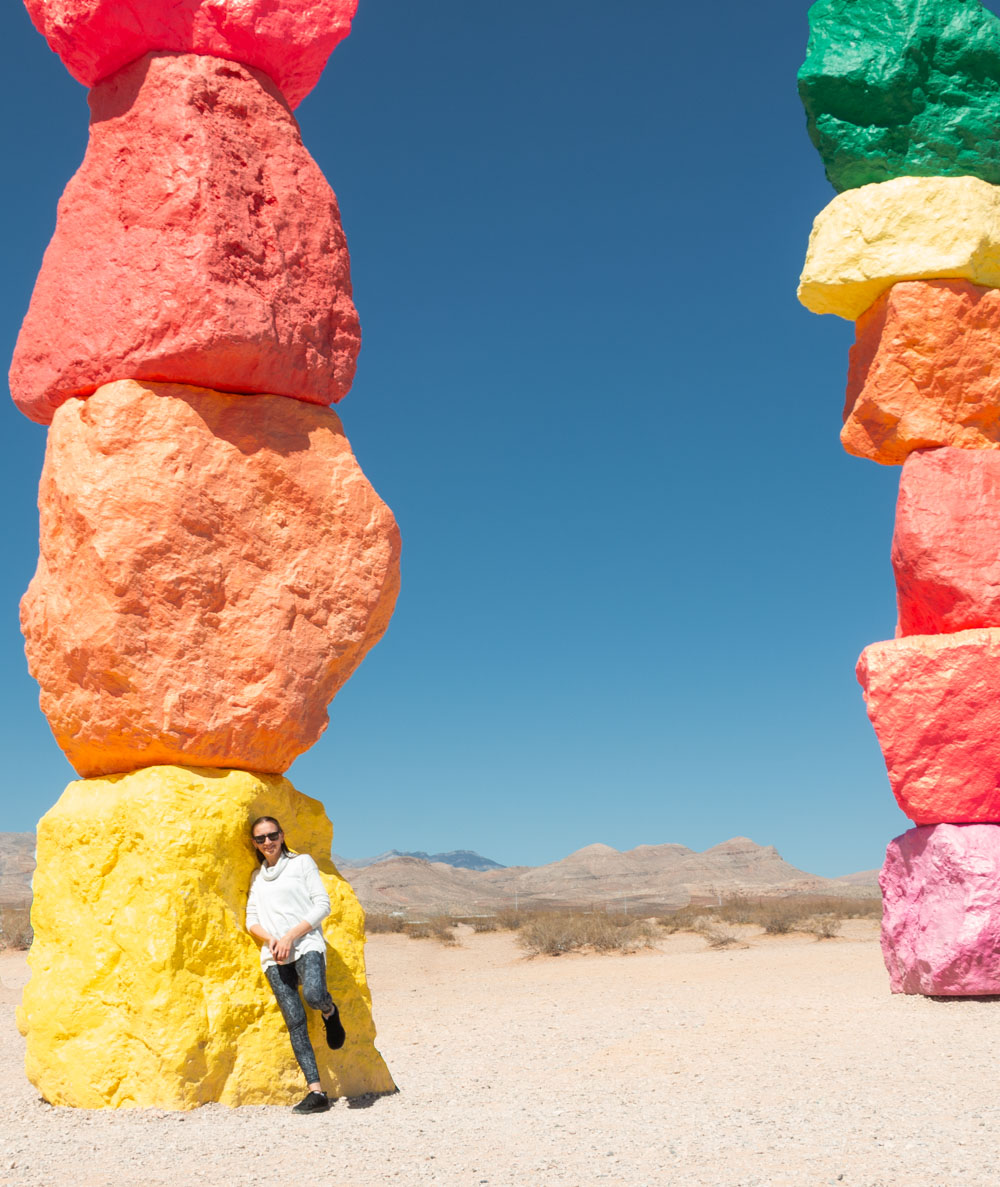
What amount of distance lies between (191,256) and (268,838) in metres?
2.93

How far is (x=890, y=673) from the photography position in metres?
9.54

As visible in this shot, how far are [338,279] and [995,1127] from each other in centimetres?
535

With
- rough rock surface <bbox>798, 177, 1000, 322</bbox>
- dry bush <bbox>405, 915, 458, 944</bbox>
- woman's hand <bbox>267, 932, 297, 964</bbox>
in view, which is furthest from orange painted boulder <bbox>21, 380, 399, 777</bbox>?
dry bush <bbox>405, 915, 458, 944</bbox>

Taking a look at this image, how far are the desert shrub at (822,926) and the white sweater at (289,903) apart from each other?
12718mm

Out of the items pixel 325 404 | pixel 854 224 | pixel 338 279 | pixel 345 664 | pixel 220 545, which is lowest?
pixel 345 664

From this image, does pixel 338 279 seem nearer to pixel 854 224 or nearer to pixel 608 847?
pixel 854 224

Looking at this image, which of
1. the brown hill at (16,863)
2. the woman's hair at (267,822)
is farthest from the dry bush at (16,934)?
the brown hill at (16,863)

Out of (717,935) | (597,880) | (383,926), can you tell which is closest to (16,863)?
(597,880)

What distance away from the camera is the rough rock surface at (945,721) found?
30.5ft

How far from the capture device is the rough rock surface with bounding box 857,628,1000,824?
9305mm

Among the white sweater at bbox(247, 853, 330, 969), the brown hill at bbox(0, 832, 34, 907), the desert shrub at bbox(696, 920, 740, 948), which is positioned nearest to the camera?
the white sweater at bbox(247, 853, 330, 969)

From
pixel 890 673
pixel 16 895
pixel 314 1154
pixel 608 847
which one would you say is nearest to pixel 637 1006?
pixel 890 673

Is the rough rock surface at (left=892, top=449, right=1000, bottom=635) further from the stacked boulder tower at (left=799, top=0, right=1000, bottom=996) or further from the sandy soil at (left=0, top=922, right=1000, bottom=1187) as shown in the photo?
the sandy soil at (left=0, top=922, right=1000, bottom=1187)

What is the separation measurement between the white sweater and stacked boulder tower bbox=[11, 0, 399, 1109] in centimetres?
10
